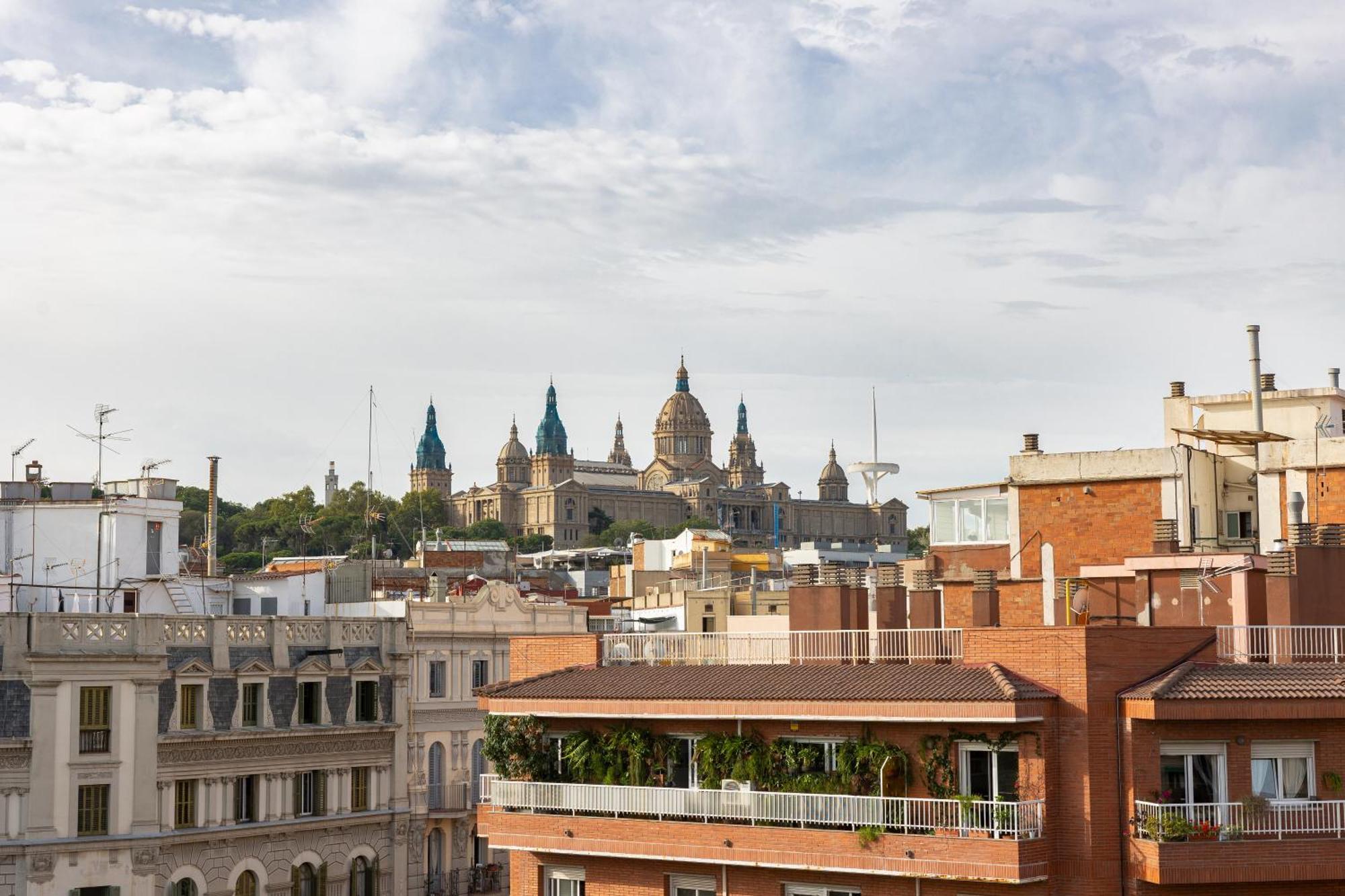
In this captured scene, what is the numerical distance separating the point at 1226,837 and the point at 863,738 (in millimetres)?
5724

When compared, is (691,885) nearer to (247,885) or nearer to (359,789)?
(247,885)

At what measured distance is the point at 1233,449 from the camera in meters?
46.8

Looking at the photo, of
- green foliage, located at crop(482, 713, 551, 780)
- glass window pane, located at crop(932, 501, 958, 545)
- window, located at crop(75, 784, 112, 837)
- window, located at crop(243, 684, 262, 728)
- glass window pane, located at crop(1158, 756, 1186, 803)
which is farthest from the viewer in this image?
window, located at crop(243, 684, 262, 728)

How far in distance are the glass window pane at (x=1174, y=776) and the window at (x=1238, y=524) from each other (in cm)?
1709

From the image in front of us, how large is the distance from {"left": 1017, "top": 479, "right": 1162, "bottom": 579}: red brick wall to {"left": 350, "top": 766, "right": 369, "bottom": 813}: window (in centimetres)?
2267

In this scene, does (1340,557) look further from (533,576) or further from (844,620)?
(533,576)

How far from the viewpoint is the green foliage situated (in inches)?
1340

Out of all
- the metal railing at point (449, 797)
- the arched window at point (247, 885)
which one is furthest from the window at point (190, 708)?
the metal railing at point (449, 797)

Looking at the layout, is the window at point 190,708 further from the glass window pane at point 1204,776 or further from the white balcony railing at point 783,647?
the glass window pane at point 1204,776

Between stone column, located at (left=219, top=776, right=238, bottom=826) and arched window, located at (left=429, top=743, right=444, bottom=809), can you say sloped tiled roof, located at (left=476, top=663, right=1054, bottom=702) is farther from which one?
arched window, located at (left=429, top=743, right=444, bottom=809)

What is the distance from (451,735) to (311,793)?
8745 mm

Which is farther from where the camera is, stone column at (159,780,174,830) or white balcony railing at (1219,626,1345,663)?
stone column at (159,780,174,830)

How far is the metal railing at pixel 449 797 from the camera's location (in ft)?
204

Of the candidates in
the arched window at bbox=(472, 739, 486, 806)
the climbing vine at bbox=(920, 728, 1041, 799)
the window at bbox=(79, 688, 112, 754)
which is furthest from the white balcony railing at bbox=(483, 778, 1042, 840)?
the arched window at bbox=(472, 739, 486, 806)
